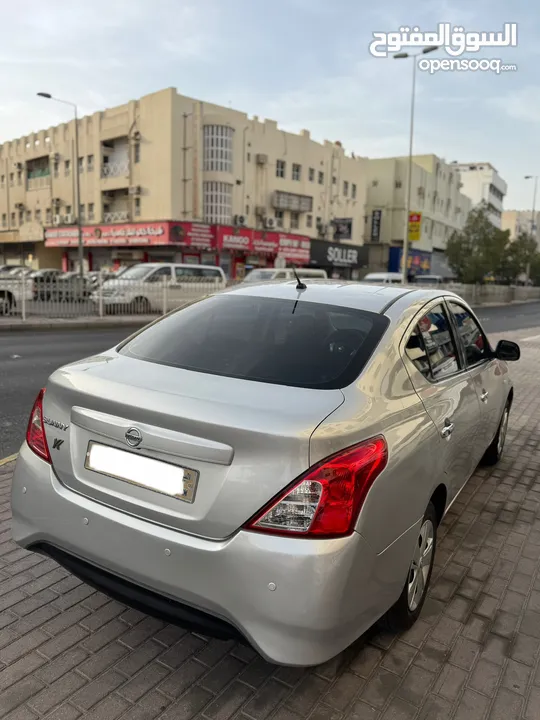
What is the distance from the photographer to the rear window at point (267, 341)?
8.01 feet

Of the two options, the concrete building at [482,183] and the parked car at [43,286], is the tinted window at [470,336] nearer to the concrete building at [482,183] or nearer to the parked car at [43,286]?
the parked car at [43,286]

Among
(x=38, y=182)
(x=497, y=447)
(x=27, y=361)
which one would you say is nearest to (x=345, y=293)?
(x=497, y=447)

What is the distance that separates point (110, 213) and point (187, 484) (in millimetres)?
41342

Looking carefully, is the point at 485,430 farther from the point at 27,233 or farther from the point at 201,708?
the point at 27,233

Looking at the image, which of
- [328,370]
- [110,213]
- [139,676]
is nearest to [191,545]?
[139,676]

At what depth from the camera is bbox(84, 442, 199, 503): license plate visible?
6.59ft

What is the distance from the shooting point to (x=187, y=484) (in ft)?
6.59

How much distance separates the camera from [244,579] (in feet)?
6.21

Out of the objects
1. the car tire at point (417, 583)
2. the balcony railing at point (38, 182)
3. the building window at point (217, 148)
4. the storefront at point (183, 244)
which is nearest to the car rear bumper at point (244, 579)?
the car tire at point (417, 583)

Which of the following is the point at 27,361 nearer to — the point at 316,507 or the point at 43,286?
the point at 43,286

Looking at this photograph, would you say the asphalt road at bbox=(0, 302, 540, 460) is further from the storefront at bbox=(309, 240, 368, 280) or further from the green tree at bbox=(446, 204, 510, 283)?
the storefront at bbox=(309, 240, 368, 280)

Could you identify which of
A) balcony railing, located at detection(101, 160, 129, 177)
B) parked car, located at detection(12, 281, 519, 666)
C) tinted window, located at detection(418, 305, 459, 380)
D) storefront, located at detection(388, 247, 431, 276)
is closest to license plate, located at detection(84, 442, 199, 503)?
parked car, located at detection(12, 281, 519, 666)

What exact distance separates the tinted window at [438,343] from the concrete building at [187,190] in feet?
Result: 108

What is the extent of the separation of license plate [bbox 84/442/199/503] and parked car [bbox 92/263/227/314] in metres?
16.7
